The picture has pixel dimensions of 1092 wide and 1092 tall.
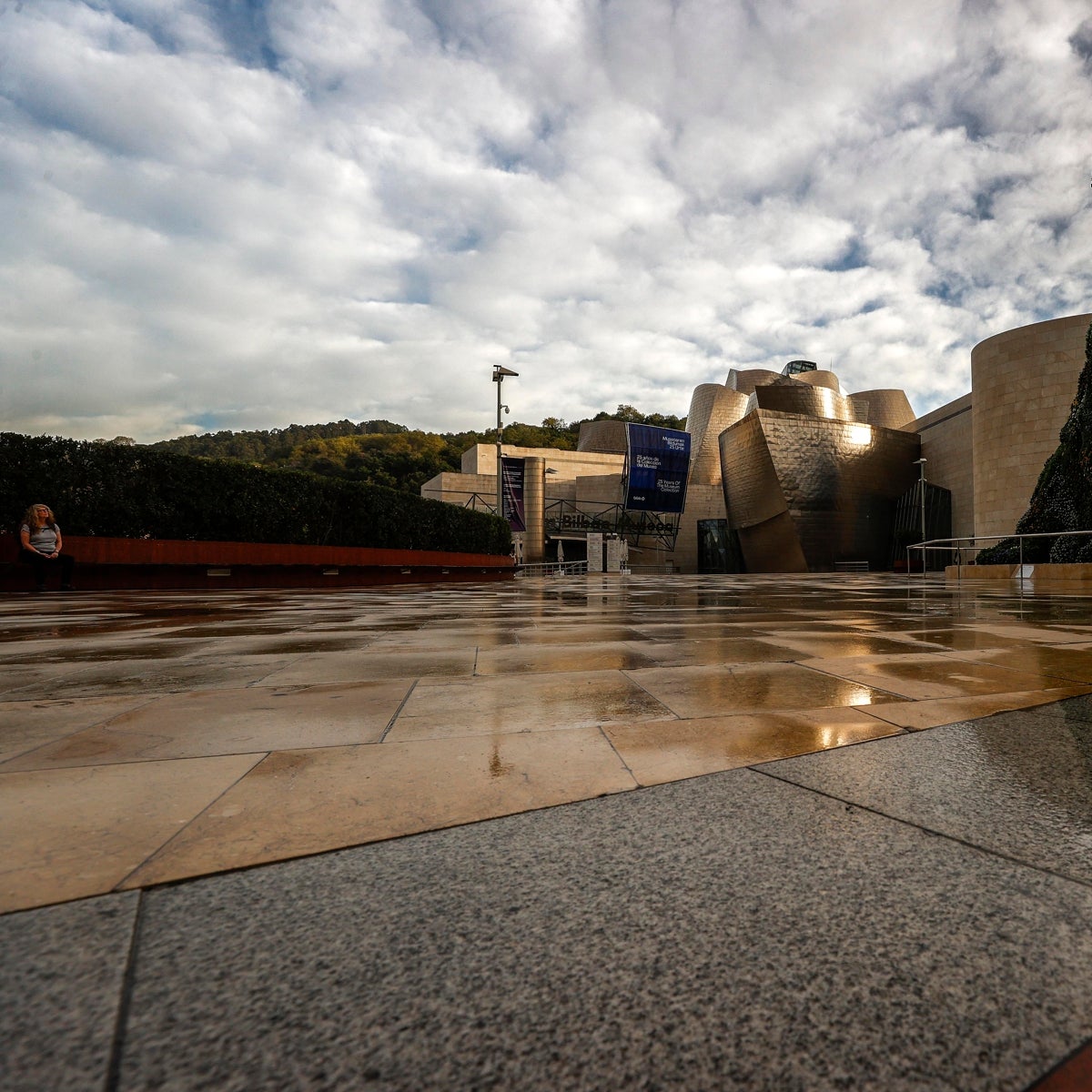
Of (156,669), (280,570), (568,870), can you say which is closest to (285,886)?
(568,870)

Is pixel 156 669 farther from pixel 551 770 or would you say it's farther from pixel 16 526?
pixel 16 526

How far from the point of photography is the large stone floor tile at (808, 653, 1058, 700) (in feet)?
8.83

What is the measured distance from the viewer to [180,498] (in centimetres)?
1330

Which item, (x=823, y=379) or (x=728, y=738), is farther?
(x=823, y=379)

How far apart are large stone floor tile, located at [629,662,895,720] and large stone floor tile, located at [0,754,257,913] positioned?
1.41m

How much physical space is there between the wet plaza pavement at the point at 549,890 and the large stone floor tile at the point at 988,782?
0.03 ft

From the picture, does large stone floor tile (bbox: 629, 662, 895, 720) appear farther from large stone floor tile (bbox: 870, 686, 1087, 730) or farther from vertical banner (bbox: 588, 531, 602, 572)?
vertical banner (bbox: 588, 531, 602, 572)

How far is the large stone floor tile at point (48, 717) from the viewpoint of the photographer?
78.2 inches

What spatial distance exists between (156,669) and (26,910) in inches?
109

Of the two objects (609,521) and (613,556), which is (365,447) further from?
(613,556)

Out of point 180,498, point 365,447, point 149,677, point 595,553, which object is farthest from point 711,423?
point 149,677

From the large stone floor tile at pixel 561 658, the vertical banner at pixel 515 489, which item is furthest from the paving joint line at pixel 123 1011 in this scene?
the vertical banner at pixel 515 489

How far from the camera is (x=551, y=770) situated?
1.67 meters

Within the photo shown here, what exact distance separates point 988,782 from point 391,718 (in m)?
1.91
